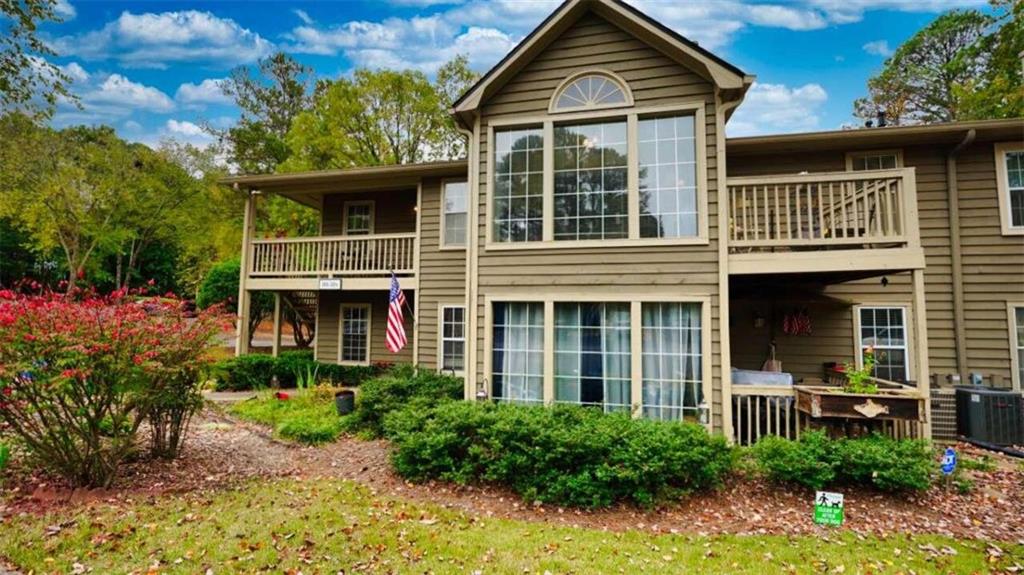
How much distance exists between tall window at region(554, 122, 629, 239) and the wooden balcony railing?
16.1ft

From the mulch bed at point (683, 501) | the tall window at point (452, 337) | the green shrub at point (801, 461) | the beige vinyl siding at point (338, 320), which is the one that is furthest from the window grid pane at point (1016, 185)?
the beige vinyl siding at point (338, 320)

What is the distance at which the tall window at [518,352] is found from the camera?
7254 mm

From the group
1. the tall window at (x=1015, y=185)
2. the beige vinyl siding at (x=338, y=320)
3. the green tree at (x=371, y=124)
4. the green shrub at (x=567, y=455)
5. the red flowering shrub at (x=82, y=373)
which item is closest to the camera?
the red flowering shrub at (x=82, y=373)

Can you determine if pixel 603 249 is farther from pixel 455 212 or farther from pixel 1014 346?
pixel 1014 346

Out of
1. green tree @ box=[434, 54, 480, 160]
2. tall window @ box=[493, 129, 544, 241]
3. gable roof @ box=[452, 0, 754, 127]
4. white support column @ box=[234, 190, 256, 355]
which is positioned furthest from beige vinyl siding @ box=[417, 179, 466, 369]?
green tree @ box=[434, 54, 480, 160]

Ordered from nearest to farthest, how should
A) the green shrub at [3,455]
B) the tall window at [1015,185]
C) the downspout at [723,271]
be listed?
the green shrub at [3,455], the downspout at [723,271], the tall window at [1015,185]

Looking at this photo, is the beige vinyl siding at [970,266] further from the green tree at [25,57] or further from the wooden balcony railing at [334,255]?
the green tree at [25,57]

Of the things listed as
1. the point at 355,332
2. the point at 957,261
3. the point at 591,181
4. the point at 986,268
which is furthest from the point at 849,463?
the point at 355,332

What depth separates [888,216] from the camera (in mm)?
6336

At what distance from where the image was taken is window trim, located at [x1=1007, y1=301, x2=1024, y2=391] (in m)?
7.84

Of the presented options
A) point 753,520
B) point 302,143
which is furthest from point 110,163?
point 753,520

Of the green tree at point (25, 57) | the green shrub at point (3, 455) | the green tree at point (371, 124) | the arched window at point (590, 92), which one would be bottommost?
the green shrub at point (3, 455)

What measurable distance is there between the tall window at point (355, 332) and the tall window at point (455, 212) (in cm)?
355

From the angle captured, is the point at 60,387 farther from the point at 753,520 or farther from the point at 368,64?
the point at 368,64
